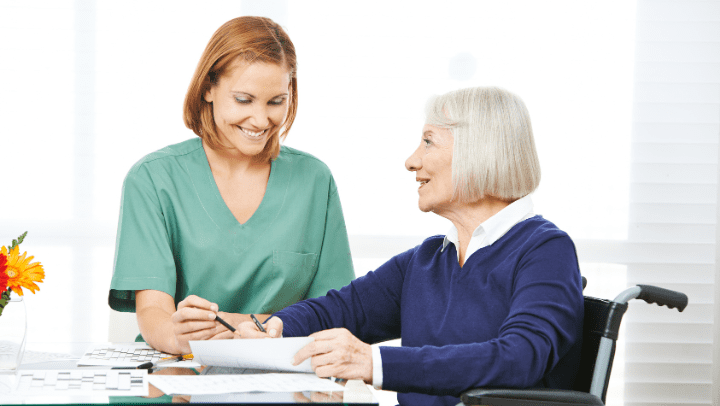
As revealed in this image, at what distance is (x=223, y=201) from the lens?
162cm

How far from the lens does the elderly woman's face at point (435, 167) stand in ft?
4.41

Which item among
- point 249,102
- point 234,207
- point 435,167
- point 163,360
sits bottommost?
point 163,360

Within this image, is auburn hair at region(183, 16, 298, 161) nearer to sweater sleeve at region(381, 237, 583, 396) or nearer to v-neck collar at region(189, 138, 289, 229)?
v-neck collar at region(189, 138, 289, 229)

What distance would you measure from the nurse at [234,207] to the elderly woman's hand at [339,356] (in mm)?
391

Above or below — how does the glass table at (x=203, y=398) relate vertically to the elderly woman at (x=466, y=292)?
below

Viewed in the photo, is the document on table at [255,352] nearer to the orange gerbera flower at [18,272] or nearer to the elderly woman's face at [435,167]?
the orange gerbera flower at [18,272]

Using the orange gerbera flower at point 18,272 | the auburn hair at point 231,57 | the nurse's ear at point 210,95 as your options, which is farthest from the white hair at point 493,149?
the orange gerbera flower at point 18,272

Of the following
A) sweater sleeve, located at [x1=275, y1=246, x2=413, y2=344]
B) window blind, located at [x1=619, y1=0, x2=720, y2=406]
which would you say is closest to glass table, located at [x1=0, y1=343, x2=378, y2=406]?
sweater sleeve, located at [x1=275, y1=246, x2=413, y2=344]

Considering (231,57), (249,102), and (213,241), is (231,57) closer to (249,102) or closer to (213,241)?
(249,102)

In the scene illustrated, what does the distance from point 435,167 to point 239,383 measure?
61 centimetres

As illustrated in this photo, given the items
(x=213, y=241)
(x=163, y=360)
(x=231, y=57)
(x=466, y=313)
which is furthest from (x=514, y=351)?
(x=231, y=57)

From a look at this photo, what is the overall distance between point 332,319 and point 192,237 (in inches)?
16.8

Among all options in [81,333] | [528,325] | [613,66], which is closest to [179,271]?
[528,325]

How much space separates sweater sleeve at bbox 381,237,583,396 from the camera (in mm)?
1036
